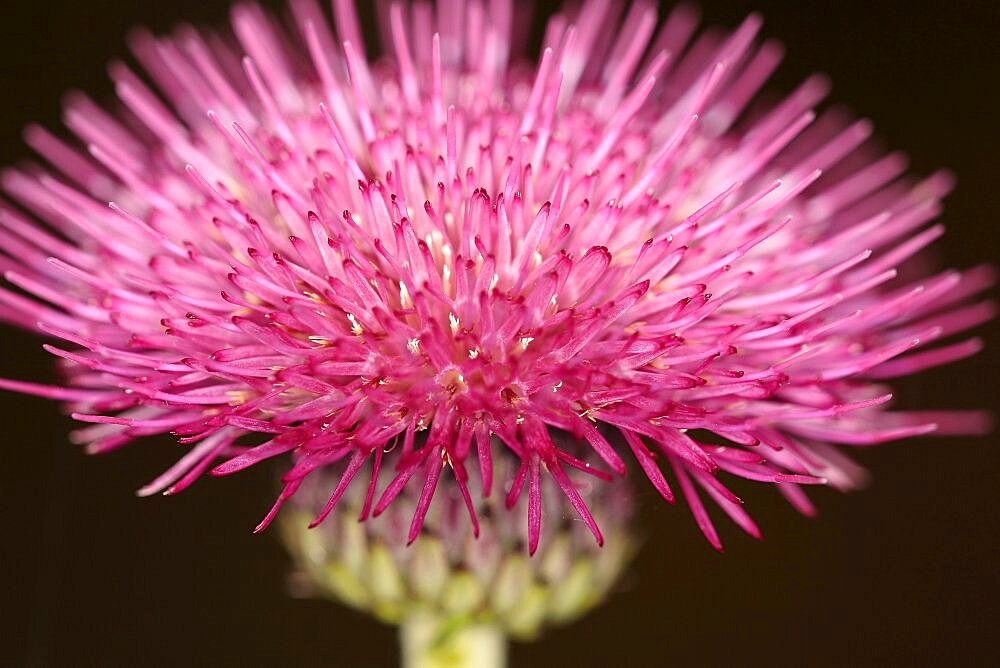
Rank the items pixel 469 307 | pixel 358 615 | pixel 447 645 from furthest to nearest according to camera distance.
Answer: pixel 358 615, pixel 447 645, pixel 469 307

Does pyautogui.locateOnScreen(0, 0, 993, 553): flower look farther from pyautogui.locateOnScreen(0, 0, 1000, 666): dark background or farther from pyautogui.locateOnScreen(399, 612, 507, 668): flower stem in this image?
pyautogui.locateOnScreen(0, 0, 1000, 666): dark background

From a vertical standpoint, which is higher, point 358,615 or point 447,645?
point 358,615

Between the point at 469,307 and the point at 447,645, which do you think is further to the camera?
the point at 447,645

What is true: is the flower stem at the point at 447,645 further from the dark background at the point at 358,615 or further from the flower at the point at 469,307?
the dark background at the point at 358,615

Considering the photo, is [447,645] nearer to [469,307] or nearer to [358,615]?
[469,307]

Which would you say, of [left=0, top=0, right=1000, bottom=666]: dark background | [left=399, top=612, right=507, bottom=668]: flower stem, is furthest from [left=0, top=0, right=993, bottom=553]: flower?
[left=0, top=0, right=1000, bottom=666]: dark background

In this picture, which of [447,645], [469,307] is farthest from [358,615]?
[469,307]

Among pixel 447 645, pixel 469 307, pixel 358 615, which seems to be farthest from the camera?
pixel 358 615

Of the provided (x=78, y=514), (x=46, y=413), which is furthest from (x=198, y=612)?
(x=46, y=413)
